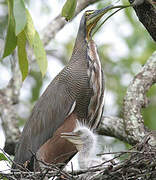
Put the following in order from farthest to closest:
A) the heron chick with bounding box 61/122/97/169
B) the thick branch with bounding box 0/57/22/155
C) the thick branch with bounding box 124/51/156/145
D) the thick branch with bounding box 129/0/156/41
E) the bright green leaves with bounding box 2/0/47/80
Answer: the thick branch with bounding box 0/57/22/155 < the thick branch with bounding box 124/51/156/145 < the heron chick with bounding box 61/122/97/169 < the bright green leaves with bounding box 2/0/47/80 < the thick branch with bounding box 129/0/156/41

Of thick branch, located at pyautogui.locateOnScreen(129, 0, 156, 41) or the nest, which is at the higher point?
thick branch, located at pyautogui.locateOnScreen(129, 0, 156, 41)

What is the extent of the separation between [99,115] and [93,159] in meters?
0.60

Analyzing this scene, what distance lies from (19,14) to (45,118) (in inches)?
73.0

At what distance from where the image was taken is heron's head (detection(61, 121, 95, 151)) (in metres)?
4.69

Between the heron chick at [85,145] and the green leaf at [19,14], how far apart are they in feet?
4.38

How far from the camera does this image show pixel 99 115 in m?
5.23

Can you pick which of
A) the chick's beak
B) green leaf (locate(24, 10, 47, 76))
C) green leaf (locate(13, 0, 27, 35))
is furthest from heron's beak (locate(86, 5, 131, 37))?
green leaf (locate(13, 0, 27, 35))

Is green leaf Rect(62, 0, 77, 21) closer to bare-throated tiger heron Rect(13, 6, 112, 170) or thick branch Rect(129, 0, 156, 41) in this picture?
thick branch Rect(129, 0, 156, 41)

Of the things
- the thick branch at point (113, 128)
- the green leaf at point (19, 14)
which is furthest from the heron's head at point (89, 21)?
the green leaf at point (19, 14)

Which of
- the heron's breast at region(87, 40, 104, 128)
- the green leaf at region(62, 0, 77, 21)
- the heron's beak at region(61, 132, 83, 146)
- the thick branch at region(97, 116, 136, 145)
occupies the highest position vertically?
the green leaf at region(62, 0, 77, 21)

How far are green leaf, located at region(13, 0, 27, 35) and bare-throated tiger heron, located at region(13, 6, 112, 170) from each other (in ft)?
4.49

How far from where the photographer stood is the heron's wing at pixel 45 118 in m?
5.27

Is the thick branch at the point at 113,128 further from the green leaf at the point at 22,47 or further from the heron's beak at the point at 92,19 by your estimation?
the green leaf at the point at 22,47

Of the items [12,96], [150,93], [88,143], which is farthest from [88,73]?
[150,93]
